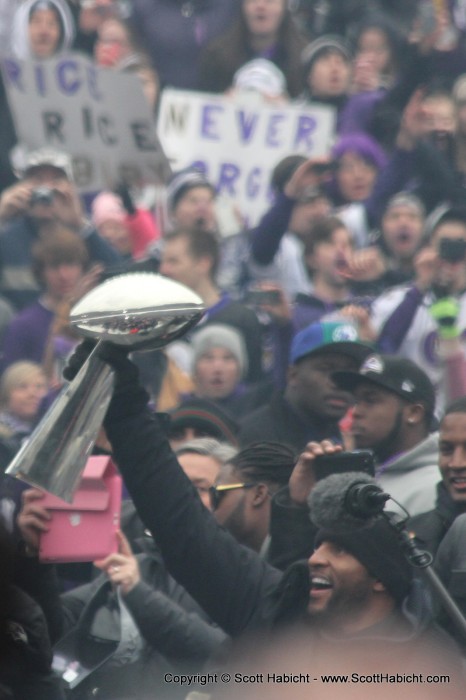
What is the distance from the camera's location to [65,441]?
480cm

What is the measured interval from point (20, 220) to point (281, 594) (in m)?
5.41

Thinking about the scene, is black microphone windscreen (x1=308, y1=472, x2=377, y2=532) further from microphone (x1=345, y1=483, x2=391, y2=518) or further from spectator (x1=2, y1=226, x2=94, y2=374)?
spectator (x1=2, y1=226, x2=94, y2=374)

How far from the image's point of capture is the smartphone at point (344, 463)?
5676 millimetres

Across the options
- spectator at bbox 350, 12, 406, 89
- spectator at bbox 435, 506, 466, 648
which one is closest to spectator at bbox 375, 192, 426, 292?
spectator at bbox 350, 12, 406, 89

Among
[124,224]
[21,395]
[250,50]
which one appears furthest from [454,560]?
[250,50]

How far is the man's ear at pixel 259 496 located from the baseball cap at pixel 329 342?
3.88ft

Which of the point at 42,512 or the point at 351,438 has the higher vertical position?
the point at 42,512

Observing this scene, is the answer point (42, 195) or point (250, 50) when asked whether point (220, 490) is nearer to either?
point (42, 195)

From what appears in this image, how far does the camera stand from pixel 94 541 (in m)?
5.15

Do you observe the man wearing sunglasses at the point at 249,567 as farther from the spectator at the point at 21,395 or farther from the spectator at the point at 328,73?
the spectator at the point at 328,73

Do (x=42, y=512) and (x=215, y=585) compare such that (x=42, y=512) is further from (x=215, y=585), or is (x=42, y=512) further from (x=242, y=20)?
(x=242, y=20)

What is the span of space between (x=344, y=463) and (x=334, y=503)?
1.50 feet

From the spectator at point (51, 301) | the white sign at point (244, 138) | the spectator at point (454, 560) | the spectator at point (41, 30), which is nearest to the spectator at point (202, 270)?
the spectator at point (51, 301)

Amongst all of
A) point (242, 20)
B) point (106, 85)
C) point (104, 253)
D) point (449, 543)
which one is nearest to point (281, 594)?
point (449, 543)
